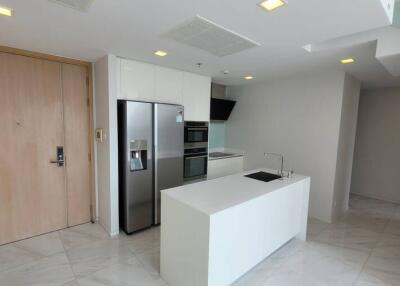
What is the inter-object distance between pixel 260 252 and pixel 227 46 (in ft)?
7.21

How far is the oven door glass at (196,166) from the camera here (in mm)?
3672

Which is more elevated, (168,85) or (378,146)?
(168,85)

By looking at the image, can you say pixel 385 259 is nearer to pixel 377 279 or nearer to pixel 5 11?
pixel 377 279

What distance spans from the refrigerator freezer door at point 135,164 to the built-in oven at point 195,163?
0.72 m

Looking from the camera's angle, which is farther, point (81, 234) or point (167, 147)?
point (167, 147)

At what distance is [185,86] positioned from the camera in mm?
3627

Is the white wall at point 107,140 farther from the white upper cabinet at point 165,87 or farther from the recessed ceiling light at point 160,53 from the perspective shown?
the recessed ceiling light at point 160,53

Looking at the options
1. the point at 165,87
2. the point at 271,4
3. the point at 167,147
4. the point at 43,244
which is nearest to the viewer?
the point at 271,4

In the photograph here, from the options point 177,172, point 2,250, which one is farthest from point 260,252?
point 2,250

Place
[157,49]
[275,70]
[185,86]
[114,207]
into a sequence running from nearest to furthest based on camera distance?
[157,49] → [114,207] → [275,70] → [185,86]

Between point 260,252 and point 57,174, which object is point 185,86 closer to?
point 57,174

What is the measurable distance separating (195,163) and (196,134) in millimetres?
501

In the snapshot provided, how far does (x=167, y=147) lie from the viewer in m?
3.25

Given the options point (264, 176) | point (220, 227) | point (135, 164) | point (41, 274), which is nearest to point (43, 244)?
point (41, 274)
